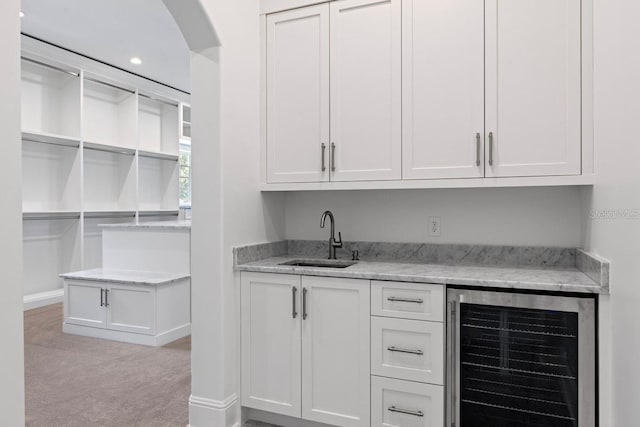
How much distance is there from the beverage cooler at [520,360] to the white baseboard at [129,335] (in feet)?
9.06

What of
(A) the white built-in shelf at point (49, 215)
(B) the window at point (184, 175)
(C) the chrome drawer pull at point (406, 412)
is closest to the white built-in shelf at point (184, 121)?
(B) the window at point (184, 175)

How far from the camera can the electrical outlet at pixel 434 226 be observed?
→ 2682 mm

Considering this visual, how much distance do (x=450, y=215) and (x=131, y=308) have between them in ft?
9.77

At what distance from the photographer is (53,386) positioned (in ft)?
9.89

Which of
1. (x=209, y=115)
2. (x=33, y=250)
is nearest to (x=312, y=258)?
(x=209, y=115)

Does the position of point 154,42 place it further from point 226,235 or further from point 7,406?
point 7,406

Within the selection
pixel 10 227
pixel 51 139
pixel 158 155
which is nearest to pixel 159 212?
pixel 158 155

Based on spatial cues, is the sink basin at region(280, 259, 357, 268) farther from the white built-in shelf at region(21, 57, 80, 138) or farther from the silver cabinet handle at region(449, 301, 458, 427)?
the white built-in shelf at region(21, 57, 80, 138)

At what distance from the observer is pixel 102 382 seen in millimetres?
3084

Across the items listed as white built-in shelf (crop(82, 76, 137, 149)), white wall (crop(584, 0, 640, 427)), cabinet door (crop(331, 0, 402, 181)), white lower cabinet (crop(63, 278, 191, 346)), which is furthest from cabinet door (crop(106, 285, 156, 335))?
white wall (crop(584, 0, 640, 427))

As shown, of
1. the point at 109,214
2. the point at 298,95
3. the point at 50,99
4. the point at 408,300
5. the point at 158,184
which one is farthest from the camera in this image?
the point at 158,184

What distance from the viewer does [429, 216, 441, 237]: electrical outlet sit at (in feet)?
8.80

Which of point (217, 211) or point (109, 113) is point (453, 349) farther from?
point (109, 113)

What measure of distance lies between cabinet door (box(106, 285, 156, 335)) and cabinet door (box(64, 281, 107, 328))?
4.4 inches
